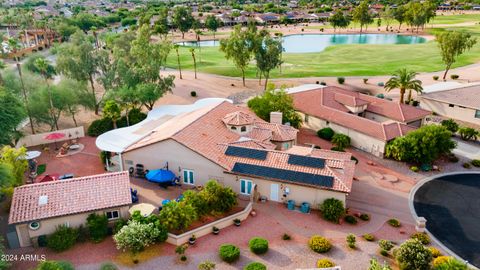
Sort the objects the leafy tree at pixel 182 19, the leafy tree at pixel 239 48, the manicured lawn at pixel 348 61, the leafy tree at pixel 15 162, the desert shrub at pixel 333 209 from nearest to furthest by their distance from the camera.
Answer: the desert shrub at pixel 333 209, the leafy tree at pixel 15 162, the leafy tree at pixel 239 48, the manicured lawn at pixel 348 61, the leafy tree at pixel 182 19

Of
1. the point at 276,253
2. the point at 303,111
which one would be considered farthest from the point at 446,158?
the point at 276,253

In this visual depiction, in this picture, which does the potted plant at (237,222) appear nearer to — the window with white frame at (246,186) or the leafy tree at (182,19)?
the window with white frame at (246,186)

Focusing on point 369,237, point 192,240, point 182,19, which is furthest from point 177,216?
point 182,19

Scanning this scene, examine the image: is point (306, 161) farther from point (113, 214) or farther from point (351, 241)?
point (113, 214)

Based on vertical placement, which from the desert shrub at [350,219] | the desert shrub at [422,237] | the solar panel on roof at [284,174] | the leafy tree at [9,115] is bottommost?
the desert shrub at [422,237]

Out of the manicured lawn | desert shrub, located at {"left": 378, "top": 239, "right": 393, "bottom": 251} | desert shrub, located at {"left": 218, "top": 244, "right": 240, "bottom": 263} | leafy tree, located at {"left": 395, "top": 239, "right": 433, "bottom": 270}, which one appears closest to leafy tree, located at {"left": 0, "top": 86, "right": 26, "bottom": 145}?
desert shrub, located at {"left": 218, "top": 244, "right": 240, "bottom": 263}

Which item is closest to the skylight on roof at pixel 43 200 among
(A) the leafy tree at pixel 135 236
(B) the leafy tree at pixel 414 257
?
(A) the leafy tree at pixel 135 236
